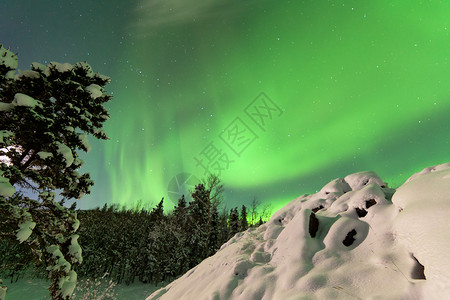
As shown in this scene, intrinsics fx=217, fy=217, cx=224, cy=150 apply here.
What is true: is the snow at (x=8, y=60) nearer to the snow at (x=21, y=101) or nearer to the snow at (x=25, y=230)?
the snow at (x=21, y=101)

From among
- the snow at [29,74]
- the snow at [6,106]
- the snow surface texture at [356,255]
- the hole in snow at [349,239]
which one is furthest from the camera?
the snow at [29,74]

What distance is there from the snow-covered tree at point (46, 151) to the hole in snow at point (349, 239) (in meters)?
8.50

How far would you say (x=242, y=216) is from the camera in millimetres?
59781

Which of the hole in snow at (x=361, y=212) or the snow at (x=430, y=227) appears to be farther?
the hole in snow at (x=361, y=212)

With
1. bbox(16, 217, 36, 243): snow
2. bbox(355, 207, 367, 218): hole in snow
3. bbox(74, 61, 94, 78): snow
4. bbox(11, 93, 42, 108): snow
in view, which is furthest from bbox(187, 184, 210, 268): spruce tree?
bbox(355, 207, 367, 218): hole in snow

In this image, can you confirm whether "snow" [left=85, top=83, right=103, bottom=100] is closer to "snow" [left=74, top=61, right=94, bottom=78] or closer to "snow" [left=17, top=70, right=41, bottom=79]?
"snow" [left=74, top=61, right=94, bottom=78]

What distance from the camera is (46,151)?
324 inches

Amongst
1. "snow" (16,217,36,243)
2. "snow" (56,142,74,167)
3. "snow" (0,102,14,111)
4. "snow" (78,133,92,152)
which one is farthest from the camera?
"snow" (78,133,92,152)

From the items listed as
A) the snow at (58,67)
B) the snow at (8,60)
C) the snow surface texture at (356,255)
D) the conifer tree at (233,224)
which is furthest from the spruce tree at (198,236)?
the snow surface texture at (356,255)

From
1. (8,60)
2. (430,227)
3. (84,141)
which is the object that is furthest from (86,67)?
(430,227)

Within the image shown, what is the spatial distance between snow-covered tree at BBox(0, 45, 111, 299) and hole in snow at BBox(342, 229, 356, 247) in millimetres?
8501

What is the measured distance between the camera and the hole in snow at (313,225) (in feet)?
11.7

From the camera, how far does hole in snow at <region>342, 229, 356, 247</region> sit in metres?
3.10

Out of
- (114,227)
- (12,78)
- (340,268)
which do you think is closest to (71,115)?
(12,78)
